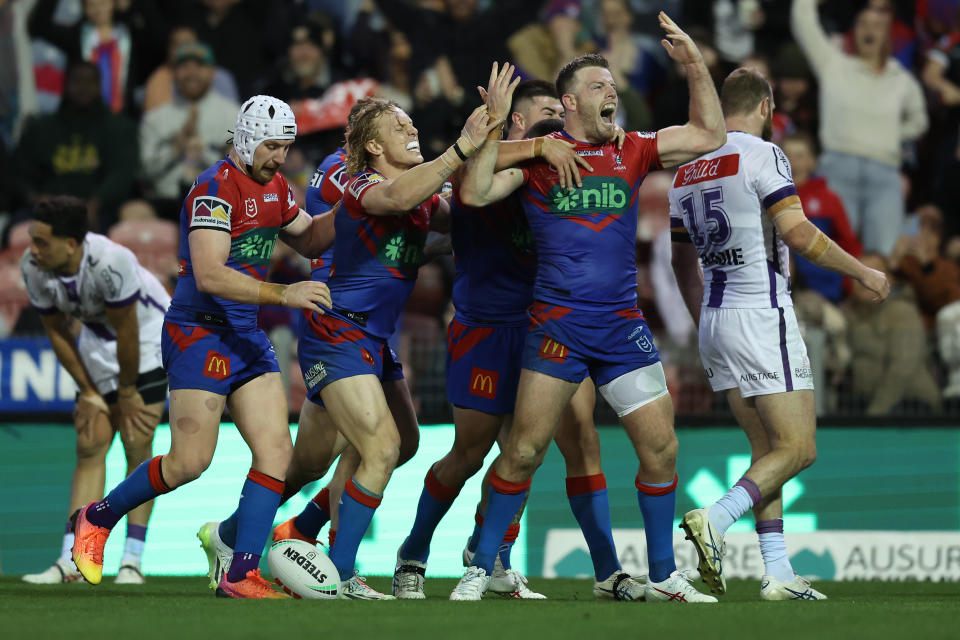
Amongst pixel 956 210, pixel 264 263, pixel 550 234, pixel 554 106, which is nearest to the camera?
pixel 550 234

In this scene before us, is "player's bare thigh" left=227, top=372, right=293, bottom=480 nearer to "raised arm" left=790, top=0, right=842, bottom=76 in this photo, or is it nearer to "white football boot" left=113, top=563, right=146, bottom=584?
"white football boot" left=113, top=563, right=146, bottom=584

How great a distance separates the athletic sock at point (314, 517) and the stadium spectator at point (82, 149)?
634 centimetres

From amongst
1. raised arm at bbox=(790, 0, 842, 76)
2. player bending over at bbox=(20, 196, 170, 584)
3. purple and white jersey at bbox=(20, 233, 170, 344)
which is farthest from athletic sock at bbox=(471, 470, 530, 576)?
raised arm at bbox=(790, 0, 842, 76)

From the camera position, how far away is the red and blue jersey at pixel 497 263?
729cm

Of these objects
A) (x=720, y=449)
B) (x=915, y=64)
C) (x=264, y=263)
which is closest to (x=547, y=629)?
(x=264, y=263)

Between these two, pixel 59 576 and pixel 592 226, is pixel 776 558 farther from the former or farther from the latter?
pixel 59 576

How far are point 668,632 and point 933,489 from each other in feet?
18.8

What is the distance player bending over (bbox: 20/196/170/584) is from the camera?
8.69 meters

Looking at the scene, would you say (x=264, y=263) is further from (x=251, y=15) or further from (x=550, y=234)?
(x=251, y=15)

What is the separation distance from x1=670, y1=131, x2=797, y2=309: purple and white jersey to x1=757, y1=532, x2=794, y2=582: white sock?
4.11 ft

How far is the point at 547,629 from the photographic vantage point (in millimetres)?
5336

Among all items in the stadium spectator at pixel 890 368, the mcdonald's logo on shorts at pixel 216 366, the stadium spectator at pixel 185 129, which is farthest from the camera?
the stadium spectator at pixel 185 129

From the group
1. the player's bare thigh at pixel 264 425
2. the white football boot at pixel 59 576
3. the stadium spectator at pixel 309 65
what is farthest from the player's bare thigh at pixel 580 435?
the stadium spectator at pixel 309 65

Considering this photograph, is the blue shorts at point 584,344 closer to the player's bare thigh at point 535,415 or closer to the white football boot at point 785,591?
the player's bare thigh at point 535,415
